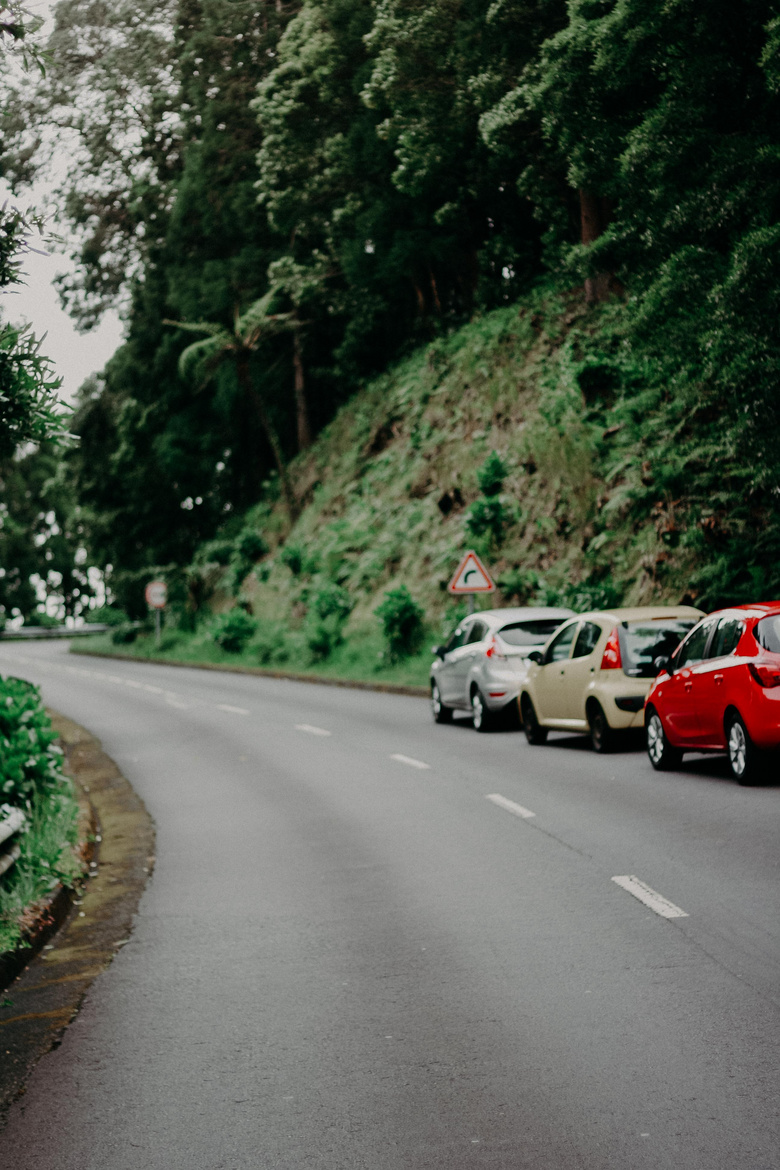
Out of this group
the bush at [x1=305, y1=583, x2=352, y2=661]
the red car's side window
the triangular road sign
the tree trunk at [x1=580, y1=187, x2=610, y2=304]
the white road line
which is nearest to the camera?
the red car's side window

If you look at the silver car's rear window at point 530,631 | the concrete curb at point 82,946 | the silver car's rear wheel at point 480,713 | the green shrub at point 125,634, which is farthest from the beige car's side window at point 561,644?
the green shrub at point 125,634

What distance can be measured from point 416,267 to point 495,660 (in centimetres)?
2697

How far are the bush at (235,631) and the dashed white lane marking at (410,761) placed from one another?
27437mm

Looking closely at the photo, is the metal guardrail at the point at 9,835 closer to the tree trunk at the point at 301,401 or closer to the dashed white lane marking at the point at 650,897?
the dashed white lane marking at the point at 650,897

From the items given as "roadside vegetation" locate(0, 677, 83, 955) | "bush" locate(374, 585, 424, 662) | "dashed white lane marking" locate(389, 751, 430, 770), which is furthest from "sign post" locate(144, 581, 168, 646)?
"roadside vegetation" locate(0, 677, 83, 955)

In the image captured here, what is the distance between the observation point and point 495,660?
18.1m

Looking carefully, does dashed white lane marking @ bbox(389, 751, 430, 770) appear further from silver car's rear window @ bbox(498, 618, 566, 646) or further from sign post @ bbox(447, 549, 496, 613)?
sign post @ bbox(447, 549, 496, 613)

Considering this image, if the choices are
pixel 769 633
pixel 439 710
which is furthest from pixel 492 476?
pixel 769 633

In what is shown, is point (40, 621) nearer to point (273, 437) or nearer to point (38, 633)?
point (38, 633)

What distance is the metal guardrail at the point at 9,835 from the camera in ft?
26.0

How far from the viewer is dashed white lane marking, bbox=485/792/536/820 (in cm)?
1096

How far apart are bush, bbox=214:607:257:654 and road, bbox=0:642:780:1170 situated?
101 ft

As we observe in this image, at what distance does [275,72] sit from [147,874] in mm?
32401

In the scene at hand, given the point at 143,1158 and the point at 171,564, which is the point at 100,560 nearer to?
the point at 171,564
